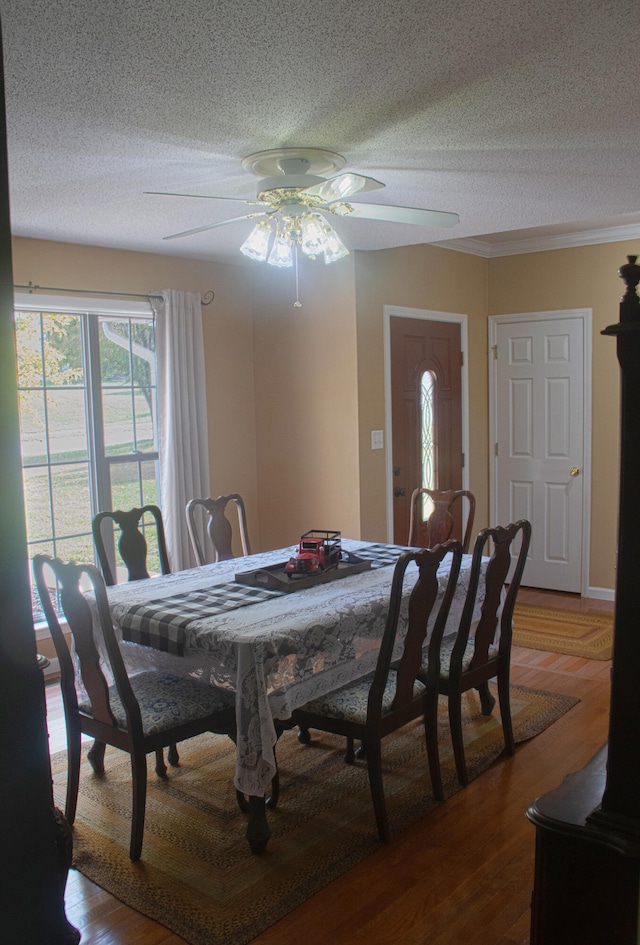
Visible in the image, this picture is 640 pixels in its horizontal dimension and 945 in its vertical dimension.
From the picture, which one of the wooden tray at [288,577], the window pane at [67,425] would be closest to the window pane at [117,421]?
the window pane at [67,425]

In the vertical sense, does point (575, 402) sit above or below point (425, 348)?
below

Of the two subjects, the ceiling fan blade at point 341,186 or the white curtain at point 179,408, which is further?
the white curtain at point 179,408

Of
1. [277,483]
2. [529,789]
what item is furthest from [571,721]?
[277,483]

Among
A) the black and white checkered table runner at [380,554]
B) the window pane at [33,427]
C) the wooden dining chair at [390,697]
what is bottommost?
the wooden dining chair at [390,697]

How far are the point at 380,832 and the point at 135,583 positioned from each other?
4.66 ft

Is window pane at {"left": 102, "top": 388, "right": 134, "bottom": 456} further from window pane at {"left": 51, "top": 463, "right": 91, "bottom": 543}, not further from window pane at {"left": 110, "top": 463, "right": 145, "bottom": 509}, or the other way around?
window pane at {"left": 51, "top": 463, "right": 91, "bottom": 543}

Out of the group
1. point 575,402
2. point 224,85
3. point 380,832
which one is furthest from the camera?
point 575,402

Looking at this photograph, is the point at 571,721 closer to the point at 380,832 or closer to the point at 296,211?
the point at 380,832

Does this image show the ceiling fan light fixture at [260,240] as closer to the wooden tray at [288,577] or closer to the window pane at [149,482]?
the wooden tray at [288,577]

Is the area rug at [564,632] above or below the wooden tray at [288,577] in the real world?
below

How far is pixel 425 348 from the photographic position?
17.7ft

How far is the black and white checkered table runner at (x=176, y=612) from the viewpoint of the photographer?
8.90 ft

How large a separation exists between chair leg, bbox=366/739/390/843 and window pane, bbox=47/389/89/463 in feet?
8.69

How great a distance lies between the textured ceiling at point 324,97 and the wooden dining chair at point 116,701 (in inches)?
56.6
